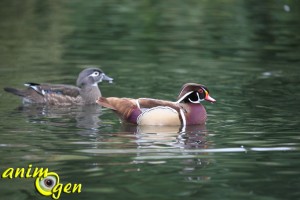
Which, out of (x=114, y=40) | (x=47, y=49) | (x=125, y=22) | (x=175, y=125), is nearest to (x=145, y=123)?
(x=175, y=125)

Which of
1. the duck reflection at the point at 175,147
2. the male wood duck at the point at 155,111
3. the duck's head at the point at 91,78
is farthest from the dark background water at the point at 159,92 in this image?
the duck's head at the point at 91,78

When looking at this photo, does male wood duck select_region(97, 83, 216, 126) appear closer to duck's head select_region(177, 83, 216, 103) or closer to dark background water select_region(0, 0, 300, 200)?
duck's head select_region(177, 83, 216, 103)

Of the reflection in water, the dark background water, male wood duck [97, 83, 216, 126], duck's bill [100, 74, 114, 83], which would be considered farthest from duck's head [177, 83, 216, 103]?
duck's bill [100, 74, 114, 83]

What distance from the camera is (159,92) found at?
1722 cm

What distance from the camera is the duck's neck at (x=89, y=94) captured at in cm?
1734

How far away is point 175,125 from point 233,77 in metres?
4.51

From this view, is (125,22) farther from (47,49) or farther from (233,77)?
(233,77)

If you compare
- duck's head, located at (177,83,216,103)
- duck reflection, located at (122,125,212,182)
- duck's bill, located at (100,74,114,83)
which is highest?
duck's bill, located at (100,74,114,83)

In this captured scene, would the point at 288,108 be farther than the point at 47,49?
No

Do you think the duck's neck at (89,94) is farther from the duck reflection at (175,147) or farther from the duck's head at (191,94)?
the duck reflection at (175,147)

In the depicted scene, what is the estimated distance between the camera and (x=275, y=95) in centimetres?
1703

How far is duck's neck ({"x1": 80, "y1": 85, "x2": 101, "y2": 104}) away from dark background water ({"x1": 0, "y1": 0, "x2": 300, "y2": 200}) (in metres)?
0.35

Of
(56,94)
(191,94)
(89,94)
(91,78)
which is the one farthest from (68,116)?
(91,78)

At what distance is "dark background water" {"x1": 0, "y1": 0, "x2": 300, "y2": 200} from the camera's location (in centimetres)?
1075
